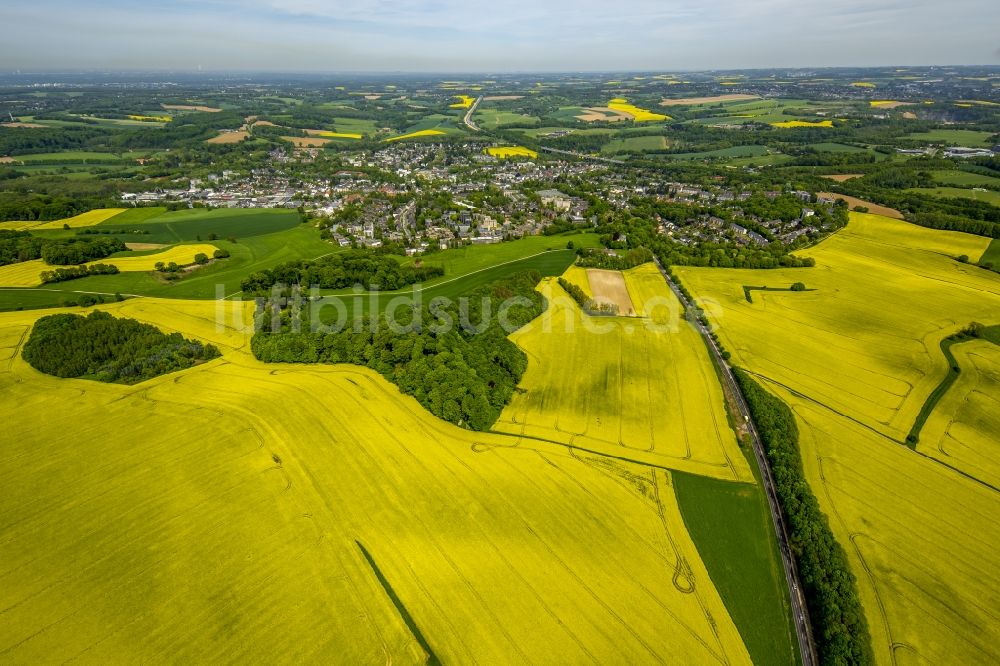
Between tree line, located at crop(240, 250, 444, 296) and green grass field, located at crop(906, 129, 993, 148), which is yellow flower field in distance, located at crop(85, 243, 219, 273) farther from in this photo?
green grass field, located at crop(906, 129, 993, 148)

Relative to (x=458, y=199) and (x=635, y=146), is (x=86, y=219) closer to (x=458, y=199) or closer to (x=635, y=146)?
(x=458, y=199)

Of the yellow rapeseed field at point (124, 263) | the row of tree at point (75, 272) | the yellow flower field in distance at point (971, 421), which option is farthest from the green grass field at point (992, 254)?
the row of tree at point (75, 272)

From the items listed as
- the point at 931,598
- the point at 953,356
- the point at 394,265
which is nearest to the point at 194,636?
the point at 931,598

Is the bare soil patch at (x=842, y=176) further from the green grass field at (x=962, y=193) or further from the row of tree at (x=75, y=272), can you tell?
the row of tree at (x=75, y=272)

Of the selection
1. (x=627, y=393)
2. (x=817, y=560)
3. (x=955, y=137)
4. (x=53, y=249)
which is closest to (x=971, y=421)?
(x=817, y=560)

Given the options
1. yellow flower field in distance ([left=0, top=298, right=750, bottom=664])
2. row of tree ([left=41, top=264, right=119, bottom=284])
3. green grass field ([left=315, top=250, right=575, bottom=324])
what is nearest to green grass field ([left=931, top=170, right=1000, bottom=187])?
green grass field ([left=315, top=250, right=575, bottom=324])

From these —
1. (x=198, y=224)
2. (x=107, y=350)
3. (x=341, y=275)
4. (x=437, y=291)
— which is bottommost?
(x=437, y=291)

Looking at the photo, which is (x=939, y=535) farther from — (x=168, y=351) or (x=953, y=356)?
(x=168, y=351)
